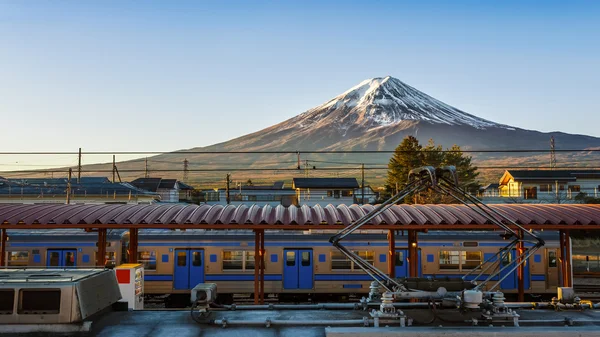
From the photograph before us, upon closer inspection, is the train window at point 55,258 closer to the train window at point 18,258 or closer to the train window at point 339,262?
the train window at point 18,258

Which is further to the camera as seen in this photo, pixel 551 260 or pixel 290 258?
pixel 551 260

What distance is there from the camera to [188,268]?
24.9 metres

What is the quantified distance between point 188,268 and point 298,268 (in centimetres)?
529

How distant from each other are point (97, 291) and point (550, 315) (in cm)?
886

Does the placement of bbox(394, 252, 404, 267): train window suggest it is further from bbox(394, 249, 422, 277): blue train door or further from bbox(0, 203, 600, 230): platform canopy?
bbox(0, 203, 600, 230): platform canopy

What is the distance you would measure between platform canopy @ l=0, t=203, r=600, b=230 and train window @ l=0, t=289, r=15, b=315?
9463mm

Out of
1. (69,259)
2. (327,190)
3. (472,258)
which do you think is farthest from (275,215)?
(327,190)

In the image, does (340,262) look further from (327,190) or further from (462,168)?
(462,168)

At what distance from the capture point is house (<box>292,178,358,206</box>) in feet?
243

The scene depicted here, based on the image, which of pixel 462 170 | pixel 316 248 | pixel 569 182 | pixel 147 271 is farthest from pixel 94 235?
pixel 569 182

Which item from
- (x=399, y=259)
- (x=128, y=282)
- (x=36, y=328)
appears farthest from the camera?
(x=399, y=259)

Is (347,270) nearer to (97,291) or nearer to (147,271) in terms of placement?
(147,271)

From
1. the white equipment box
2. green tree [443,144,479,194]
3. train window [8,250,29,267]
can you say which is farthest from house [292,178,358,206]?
the white equipment box

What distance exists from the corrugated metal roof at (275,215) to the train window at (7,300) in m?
9.62
